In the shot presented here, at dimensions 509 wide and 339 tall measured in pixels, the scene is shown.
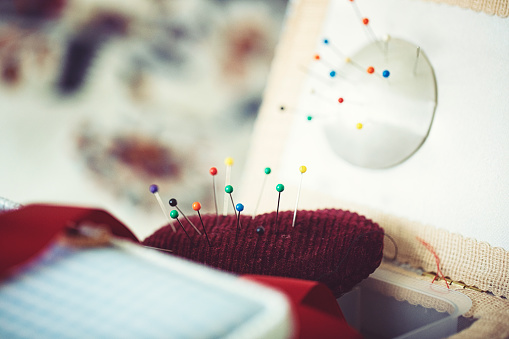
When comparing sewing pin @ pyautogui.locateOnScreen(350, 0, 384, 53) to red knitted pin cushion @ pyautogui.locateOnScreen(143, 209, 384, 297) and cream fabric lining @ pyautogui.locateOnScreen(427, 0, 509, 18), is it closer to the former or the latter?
cream fabric lining @ pyautogui.locateOnScreen(427, 0, 509, 18)

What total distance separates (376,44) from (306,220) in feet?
1.34

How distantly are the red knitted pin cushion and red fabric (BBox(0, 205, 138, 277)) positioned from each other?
0.18 m

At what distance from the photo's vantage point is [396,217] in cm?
78

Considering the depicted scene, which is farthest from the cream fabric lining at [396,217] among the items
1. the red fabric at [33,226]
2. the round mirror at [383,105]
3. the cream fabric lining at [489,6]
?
the red fabric at [33,226]

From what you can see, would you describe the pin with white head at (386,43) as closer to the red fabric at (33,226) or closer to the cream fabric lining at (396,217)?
the cream fabric lining at (396,217)

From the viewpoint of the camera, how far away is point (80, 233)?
47cm

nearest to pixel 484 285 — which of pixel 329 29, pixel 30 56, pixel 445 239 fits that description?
pixel 445 239

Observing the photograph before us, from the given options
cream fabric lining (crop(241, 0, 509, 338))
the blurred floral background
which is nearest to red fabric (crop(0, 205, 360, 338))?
cream fabric lining (crop(241, 0, 509, 338))

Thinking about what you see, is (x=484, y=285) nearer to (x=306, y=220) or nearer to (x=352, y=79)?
(x=306, y=220)

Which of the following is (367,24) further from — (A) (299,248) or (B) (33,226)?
(B) (33,226)

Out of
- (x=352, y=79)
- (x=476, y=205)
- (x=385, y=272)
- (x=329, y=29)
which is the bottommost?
(x=385, y=272)

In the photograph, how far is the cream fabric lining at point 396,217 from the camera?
0.64 metres

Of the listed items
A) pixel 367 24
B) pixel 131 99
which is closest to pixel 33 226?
pixel 367 24

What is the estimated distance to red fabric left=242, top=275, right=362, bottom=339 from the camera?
1.49 ft
